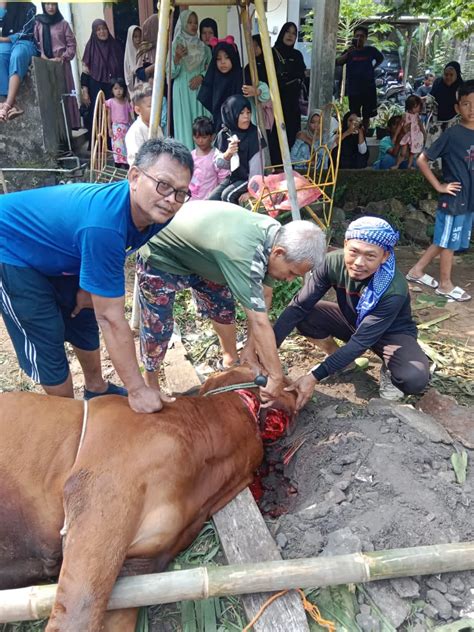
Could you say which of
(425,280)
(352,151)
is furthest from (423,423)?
(352,151)

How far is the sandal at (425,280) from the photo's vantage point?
6.04 metres

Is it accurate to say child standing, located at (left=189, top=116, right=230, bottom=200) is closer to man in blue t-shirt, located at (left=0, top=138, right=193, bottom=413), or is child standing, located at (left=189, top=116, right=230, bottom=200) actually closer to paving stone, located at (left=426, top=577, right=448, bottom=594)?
man in blue t-shirt, located at (left=0, top=138, right=193, bottom=413)

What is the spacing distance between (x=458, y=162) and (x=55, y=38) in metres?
6.29

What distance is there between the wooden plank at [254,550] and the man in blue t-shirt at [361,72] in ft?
27.7

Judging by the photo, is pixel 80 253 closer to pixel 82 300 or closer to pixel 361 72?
pixel 82 300

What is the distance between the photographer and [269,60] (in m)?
4.42

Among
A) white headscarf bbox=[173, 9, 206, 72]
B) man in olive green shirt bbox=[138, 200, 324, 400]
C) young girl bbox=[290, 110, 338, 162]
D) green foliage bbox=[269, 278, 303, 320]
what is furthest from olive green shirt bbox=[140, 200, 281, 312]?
white headscarf bbox=[173, 9, 206, 72]

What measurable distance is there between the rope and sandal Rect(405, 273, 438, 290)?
14.8 feet

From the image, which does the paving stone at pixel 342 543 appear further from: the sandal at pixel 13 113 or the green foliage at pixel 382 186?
the sandal at pixel 13 113

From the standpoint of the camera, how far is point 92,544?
6.58 ft

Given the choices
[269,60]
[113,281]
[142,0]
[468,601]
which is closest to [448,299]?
[269,60]

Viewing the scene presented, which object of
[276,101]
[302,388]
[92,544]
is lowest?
[302,388]

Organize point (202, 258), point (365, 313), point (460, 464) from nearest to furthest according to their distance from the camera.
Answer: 1. point (460, 464)
2. point (202, 258)
3. point (365, 313)

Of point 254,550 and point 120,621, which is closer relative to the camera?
point 120,621
